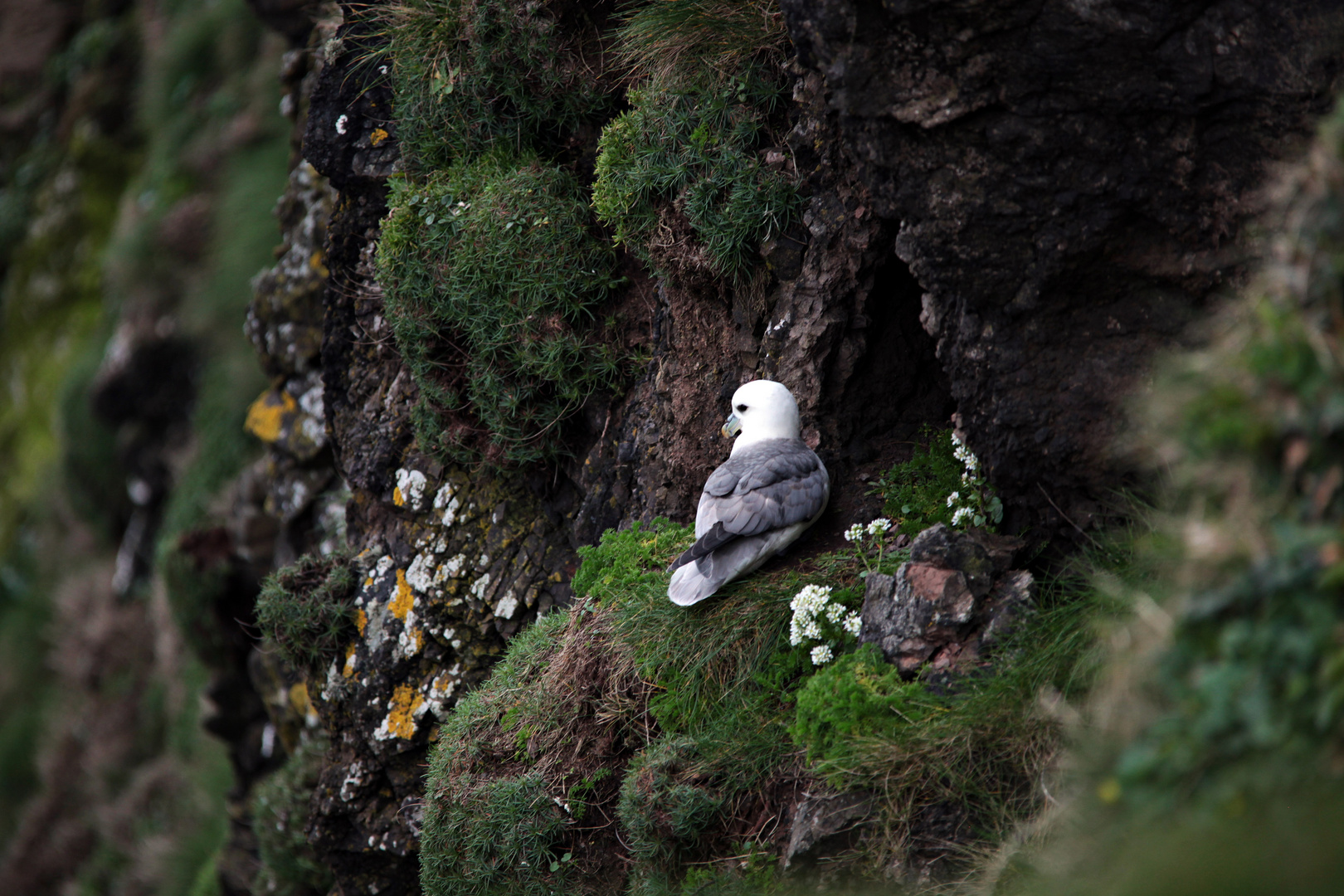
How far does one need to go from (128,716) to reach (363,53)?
800cm

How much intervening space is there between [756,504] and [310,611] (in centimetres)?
282

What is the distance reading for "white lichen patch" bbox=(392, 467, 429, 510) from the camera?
17.5 ft

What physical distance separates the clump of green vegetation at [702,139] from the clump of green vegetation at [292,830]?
3793 mm

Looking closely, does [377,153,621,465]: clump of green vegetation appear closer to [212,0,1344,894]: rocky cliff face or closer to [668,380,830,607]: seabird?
[212,0,1344,894]: rocky cliff face

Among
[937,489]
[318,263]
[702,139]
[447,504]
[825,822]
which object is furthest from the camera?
[318,263]

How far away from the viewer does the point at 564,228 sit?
4.90 meters

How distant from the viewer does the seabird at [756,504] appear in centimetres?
372

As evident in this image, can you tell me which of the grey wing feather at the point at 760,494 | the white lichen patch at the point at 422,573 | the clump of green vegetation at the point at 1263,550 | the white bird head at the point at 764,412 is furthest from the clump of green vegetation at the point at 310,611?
the clump of green vegetation at the point at 1263,550

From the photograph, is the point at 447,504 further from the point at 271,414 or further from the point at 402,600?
the point at 271,414

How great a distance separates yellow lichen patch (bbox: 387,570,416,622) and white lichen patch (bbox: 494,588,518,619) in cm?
48

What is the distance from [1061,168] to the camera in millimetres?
3189

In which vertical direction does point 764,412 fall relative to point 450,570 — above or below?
above

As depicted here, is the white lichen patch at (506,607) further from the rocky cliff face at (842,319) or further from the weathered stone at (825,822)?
the weathered stone at (825,822)

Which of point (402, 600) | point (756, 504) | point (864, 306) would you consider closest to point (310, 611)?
point (402, 600)
